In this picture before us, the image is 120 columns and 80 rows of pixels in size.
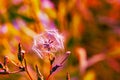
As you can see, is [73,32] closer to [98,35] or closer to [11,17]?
[98,35]

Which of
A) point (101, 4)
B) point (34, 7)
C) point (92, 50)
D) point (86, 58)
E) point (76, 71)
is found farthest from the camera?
point (101, 4)

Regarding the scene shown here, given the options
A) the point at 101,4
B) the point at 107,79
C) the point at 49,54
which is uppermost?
the point at 49,54

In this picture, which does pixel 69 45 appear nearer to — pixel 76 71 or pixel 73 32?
pixel 73 32

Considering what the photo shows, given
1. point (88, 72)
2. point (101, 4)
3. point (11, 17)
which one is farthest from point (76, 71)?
point (101, 4)

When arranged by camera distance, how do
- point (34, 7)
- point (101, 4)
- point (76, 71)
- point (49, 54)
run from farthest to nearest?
point (101, 4) → point (76, 71) → point (34, 7) → point (49, 54)

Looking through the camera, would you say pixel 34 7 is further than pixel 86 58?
No

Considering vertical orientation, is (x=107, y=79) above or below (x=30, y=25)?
below
